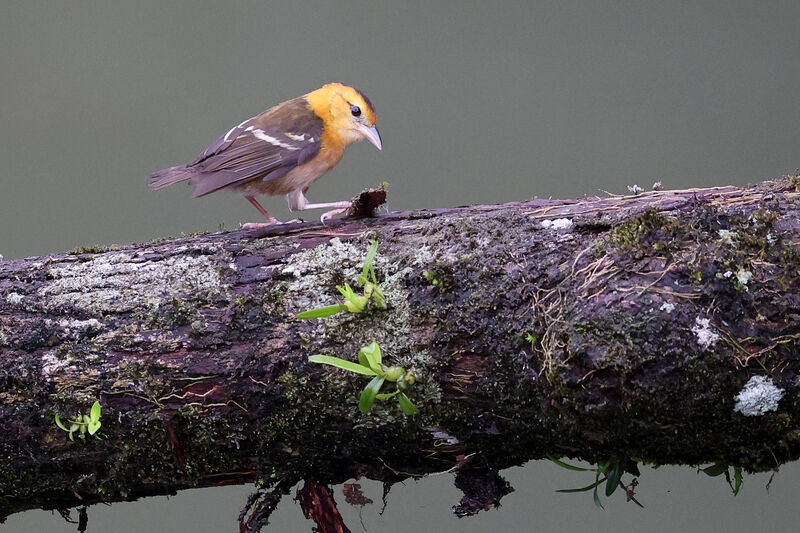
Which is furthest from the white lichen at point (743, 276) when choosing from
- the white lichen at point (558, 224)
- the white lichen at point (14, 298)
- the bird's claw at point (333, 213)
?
the white lichen at point (14, 298)

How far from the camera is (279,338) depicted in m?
2.42

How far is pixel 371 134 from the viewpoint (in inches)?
147

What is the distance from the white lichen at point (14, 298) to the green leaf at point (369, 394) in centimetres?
118

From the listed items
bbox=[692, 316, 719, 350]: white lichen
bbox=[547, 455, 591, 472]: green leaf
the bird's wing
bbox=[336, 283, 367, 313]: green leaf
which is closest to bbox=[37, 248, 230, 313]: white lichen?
bbox=[336, 283, 367, 313]: green leaf

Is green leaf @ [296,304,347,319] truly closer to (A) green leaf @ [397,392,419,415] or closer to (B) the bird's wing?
(A) green leaf @ [397,392,419,415]

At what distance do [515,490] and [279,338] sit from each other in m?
0.83

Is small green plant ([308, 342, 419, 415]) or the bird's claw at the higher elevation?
the bird's claw

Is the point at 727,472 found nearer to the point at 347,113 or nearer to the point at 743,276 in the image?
the point at 743,276

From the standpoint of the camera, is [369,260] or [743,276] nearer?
[743,276]

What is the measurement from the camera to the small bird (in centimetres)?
338

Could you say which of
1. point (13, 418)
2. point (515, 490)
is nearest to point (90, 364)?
point (13, 418)

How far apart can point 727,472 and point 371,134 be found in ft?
6.91

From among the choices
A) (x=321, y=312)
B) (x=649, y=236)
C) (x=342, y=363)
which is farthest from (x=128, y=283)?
(x=649, y=236)

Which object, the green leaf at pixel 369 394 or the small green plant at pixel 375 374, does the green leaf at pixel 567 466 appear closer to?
the small green plant at pixel 375 374
